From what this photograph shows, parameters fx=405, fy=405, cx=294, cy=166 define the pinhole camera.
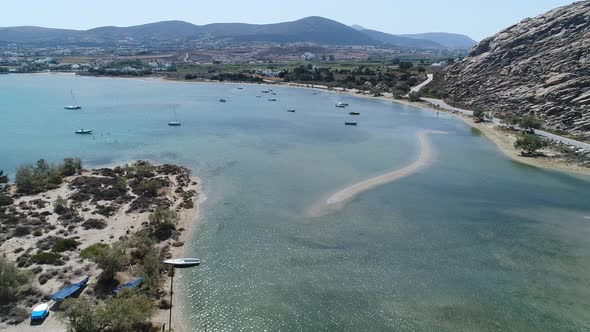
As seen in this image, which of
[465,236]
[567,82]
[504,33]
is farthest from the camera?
[504,33]

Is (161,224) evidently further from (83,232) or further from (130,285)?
(130,285)

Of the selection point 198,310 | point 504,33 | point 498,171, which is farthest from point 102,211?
point 504,33

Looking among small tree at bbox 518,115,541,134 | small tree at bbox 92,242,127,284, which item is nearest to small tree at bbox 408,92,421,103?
small tree at bbox 518,115,541,134

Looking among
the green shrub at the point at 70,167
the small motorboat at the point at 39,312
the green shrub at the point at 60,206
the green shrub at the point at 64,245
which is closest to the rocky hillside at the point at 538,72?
the green shrub at the point at 64,245

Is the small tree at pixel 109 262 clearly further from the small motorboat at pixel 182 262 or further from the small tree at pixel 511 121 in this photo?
the small tree at pixel 511 121

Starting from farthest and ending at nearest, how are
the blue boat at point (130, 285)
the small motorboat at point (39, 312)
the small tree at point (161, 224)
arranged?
the small tree at point (161, 224)
the blue boat at point (130, 285)
the small motorboat at point (39, 312)

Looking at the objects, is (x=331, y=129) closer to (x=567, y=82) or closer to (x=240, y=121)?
(x=240, y=121)
